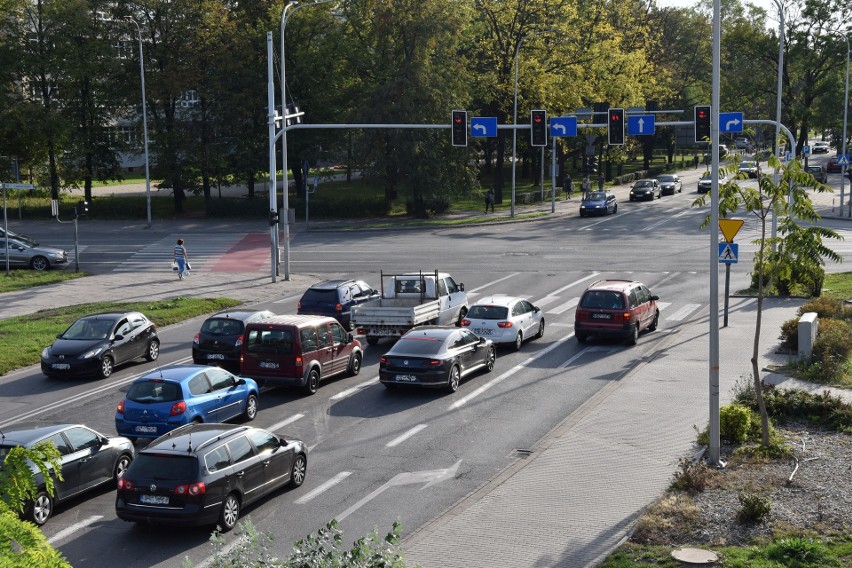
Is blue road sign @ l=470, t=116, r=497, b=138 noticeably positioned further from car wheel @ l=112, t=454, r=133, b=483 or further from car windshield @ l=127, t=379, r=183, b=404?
car wheel @ l=112, t=454, r=133, b=483

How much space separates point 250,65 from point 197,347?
138 feet

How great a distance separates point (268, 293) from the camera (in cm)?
3688

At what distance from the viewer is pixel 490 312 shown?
2670 centimetres

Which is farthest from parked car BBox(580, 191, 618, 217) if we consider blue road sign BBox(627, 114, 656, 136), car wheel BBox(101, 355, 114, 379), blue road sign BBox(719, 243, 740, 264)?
car wheel BBox(101, 355, 114, 379)

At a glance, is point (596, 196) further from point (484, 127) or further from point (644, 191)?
point (484, 127)

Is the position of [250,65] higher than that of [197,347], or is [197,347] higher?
[250,65]

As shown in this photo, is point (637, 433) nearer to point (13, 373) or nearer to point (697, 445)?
point (697, 445)

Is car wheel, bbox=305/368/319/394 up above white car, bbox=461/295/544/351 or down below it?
below

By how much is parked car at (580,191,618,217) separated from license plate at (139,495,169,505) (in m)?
50.4

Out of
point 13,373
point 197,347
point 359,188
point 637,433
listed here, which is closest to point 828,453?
point 637,433

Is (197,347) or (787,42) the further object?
(787,42)

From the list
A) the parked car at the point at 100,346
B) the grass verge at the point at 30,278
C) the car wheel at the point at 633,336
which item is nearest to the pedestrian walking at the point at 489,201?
the grass verge at the point at 30,278

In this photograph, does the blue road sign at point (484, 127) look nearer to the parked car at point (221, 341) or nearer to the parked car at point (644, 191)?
the parked car at point (221, 341)

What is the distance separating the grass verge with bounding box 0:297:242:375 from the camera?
25.8 meters
